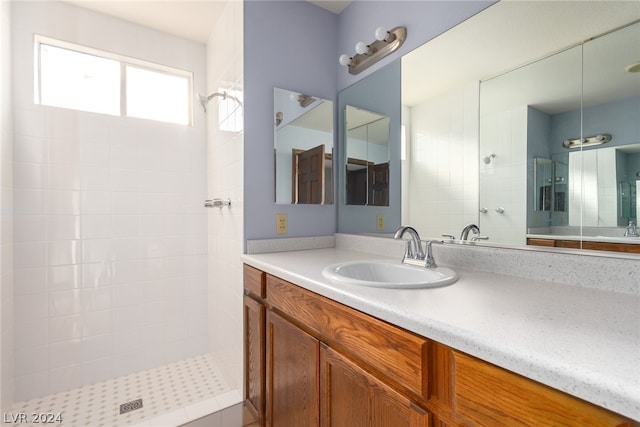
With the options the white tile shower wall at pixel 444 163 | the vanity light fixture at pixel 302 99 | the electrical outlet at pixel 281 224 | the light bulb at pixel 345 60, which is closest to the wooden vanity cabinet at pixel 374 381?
the electrical outlet at pixel 281 224

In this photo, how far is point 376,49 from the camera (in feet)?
5.33

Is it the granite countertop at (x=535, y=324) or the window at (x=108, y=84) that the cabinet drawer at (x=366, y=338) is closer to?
the granite countertop at (x=535, y=324)

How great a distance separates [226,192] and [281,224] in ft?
1.49

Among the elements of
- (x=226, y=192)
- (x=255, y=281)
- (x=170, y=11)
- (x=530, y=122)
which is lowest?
(x=255, y=281)

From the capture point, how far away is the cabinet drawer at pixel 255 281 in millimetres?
1371

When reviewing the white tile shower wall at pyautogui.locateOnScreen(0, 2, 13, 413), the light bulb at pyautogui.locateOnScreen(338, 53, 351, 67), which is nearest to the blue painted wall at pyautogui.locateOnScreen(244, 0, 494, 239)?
the light bulb at pyautogui.locateOnScreen(338, 53, 351, 67)

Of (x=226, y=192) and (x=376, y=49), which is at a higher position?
(x=376, y=49)

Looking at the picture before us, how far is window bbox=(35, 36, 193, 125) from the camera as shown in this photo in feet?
6.06

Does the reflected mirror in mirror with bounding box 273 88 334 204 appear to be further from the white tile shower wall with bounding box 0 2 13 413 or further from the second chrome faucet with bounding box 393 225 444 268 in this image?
the white tile shower wall with bounding box 0 2 13 413

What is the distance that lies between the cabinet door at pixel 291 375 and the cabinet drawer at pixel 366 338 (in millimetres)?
77

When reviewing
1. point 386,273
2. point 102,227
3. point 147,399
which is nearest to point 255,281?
point 386,273

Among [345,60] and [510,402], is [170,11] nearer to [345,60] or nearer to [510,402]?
[345,60]

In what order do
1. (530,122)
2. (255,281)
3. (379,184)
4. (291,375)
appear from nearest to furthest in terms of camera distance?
(530,122) < (291,375) < (255,281) < (379,184)

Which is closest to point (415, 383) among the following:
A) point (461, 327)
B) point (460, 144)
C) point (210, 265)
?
point (461, 327)
